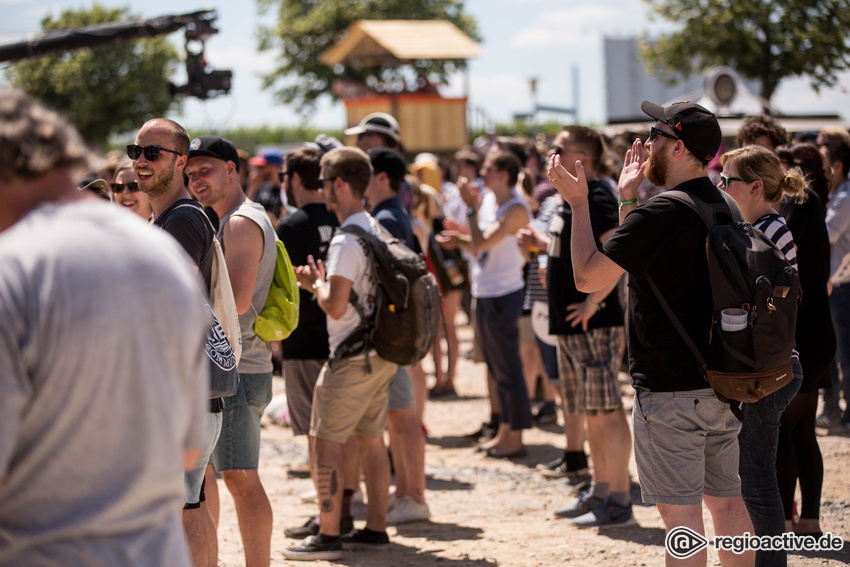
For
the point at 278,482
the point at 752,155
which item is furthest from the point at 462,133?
the point at 752,155

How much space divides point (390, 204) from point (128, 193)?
157 centimetres

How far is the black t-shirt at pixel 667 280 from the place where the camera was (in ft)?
10.1

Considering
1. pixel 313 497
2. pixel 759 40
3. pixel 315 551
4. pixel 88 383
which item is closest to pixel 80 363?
pixel 88 383

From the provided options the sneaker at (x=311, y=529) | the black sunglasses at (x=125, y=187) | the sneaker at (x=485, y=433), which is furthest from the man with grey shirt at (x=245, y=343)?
the sneaker at (x=485, y=433)

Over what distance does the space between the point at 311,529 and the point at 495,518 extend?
1210mm

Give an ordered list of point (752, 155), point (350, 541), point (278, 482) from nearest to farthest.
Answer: point (752, 155) → point (350, 541) → point (278, 482)

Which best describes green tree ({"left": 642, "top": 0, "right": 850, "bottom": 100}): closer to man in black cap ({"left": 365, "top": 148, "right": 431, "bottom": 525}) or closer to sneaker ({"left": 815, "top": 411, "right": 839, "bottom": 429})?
sneaker ({"left": 815, "top": 411, "right": 839, "bottom": 429})

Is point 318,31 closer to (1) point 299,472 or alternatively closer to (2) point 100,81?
(2) point 100,81

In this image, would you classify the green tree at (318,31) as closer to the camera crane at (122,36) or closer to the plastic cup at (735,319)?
the camera crane at (122,36)

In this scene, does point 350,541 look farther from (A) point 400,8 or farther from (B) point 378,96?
(A) point 400,8

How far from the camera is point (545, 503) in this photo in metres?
5.78

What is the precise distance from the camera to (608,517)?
513 cm

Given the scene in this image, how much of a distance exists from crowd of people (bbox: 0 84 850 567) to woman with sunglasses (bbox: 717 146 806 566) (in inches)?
0.4

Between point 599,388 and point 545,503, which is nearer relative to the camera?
point 599,388
